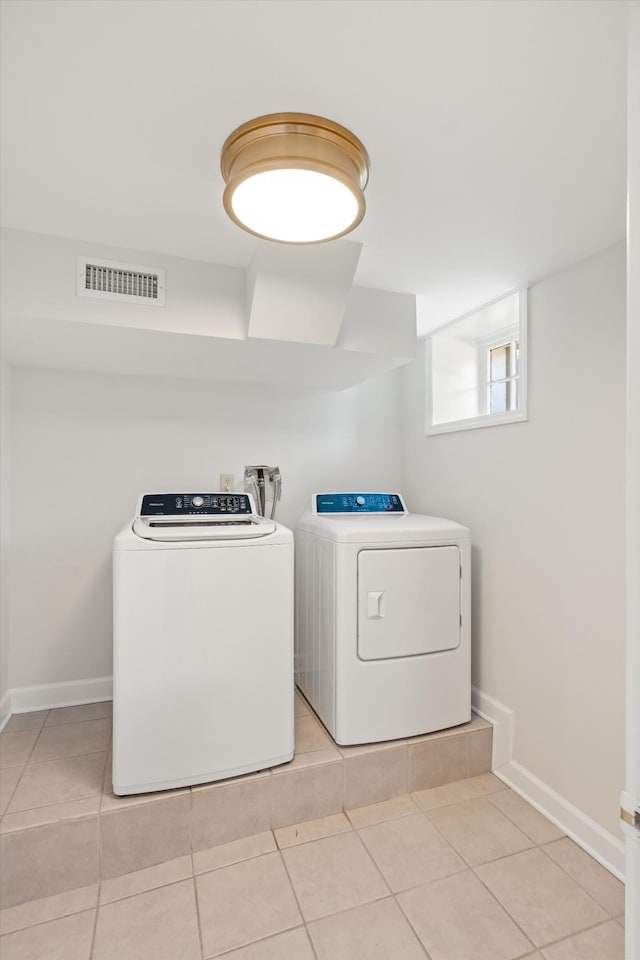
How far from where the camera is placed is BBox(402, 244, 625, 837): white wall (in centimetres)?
178

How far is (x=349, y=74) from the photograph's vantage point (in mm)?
1130

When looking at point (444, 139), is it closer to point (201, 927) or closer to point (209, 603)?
point (209, 603)

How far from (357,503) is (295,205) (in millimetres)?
1669

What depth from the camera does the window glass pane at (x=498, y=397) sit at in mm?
2812

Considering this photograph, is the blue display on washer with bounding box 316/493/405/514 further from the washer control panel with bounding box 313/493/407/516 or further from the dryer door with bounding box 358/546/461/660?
the dryer door with bounding box 358/546/461/660

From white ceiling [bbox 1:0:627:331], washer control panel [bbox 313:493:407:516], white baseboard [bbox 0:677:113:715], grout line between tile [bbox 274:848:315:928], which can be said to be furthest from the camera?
washer control panel [bbox 313:493:407:516]

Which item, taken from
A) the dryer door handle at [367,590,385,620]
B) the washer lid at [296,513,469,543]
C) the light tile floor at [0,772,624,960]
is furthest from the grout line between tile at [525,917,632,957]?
the washer lid at [296,513,469,543]

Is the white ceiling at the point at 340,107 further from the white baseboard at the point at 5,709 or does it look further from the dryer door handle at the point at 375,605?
the white baseboard at the point at 5,709

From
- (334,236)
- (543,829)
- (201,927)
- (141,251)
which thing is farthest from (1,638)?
(543,829)

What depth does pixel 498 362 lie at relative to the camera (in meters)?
2.86

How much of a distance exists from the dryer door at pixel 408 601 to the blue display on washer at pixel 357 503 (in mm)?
587

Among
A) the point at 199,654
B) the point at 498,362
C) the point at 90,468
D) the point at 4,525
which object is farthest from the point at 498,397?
the point at 4,525

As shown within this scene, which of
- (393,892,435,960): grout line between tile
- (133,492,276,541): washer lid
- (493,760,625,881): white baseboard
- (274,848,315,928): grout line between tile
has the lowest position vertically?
(393,892,435,960): grout line between tile

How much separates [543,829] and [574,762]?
0.94 ft
